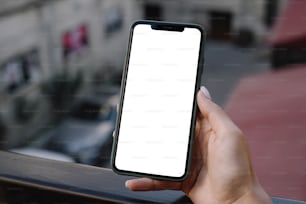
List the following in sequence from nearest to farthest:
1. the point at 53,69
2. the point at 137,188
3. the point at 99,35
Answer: the point at 137,188
the point at 53,69
the point at 99,35

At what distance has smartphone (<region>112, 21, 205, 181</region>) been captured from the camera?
393 millimetres

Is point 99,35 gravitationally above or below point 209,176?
below

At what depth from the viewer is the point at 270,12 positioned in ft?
18.6

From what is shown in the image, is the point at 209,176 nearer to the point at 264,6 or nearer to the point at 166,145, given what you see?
the point at 166,145

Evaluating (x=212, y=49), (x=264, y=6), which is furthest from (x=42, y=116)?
(x=264, y=6)

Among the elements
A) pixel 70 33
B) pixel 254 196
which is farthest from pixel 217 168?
pixel 70 33

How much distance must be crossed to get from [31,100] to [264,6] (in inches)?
110

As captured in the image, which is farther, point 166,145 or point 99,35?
point 99,35

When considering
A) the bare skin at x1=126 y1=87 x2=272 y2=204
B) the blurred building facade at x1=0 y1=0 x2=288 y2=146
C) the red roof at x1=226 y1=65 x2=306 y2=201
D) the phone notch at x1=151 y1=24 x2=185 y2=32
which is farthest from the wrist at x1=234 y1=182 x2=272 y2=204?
the blurred building facade at x1=0 y1=0 x2=288 y2=146

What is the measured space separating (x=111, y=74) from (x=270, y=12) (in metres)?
1.92

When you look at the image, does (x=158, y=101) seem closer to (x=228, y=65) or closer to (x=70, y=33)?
(x=70, y=33)

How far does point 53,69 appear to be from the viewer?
4508 mm

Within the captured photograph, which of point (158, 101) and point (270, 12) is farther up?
point (158, 101)

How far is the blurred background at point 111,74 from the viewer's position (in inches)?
53.8
